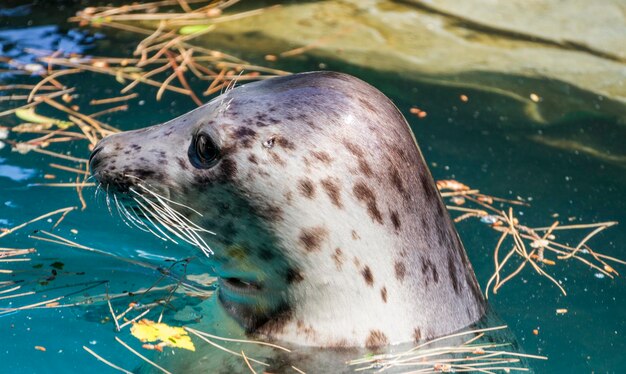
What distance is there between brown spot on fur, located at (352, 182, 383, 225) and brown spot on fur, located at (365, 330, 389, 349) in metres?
0.41

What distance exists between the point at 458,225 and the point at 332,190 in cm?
194

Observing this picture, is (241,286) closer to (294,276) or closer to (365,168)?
(294,276)

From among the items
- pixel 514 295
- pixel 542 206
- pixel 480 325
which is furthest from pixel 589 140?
pixel 480 325

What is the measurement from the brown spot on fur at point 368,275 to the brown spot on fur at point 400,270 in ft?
0.32

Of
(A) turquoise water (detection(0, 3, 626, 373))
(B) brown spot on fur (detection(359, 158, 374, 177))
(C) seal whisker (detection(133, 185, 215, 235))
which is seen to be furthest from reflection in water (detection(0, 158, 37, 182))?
(B) brown spot on fur (detection(359, 158, 374, 177))

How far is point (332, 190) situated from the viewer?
3.89m

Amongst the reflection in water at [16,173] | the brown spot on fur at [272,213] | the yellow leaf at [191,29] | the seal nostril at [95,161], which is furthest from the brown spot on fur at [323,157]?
the yellow leaf at [191,29]

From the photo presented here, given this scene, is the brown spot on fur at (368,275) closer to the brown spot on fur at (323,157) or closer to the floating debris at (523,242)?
the brown spot on fur at (323,157)

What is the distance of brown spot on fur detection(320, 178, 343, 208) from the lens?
3.89 metres

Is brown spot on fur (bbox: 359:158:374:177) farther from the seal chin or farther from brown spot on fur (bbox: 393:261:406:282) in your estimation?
the seal chin

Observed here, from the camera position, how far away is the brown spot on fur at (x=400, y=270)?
3973 millimetres

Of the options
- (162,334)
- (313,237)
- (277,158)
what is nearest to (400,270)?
(313,237)

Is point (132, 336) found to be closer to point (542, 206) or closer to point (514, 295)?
point (514, 295)

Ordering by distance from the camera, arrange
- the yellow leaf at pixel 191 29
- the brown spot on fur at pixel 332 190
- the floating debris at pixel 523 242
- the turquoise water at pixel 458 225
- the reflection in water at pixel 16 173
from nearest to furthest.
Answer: the brown spot on fur at pixel 332 190 < the turquoise water at pixel 458 225 < the floating debris at pixel 523 242 < the reflection in water at pixel 16 173 < the yellow leaf at pixel 191 29
